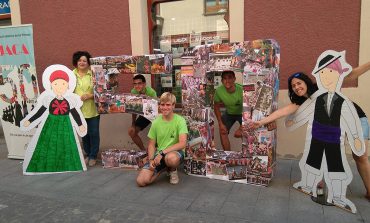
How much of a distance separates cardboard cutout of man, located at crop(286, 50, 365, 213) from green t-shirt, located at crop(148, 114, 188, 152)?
4.76 feet

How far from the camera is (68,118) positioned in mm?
4539

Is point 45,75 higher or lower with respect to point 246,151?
higher

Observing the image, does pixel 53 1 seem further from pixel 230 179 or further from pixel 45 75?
pixel 230 179

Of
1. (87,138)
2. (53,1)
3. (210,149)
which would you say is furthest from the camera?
(53,1)

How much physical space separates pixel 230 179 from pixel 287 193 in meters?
0.70

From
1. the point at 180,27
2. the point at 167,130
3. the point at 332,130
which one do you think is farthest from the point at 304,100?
the point at 180,27

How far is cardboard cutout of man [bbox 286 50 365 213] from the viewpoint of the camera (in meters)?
3.20

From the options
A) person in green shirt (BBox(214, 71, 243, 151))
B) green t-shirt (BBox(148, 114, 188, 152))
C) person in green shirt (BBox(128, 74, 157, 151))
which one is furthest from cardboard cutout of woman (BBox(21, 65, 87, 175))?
person in green shirt (BBox(214, 71, 243, 151))

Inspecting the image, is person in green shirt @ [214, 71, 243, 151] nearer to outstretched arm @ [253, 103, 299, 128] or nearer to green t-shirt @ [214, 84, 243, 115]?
green t-shirt @ [214, 84, 243, 115]

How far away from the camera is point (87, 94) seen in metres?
4.68

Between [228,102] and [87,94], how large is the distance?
200 centimetres

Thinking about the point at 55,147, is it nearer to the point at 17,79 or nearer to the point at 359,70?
the point at 17,79

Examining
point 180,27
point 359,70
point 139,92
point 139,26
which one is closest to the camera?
point 359,70

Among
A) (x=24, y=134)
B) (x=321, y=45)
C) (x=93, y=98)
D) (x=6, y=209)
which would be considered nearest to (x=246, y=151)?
(x=321, y=45)
